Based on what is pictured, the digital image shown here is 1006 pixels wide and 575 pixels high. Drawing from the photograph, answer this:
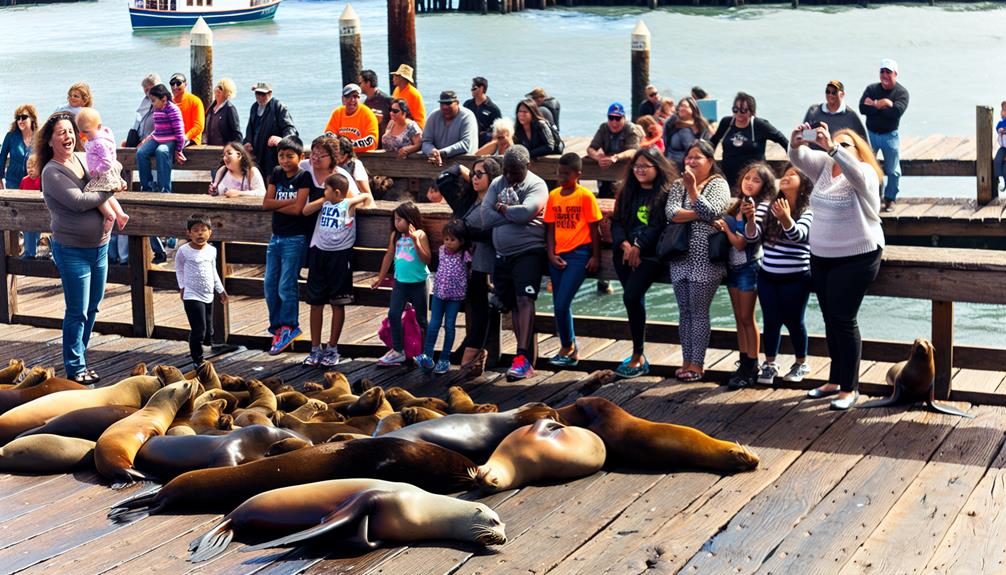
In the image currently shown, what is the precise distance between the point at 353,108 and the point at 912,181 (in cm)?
1478

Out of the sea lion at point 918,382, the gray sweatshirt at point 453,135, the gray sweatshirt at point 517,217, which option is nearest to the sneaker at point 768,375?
the sea lion at point 918,382

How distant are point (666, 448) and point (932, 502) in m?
1.14

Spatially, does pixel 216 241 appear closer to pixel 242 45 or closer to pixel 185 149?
→ pixel 185 149

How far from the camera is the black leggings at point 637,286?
737 cm

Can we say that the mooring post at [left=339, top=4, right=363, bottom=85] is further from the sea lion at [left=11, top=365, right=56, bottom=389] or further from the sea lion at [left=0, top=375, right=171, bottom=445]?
the sea lion at [left=0, top=375, right=171, bottom=445]

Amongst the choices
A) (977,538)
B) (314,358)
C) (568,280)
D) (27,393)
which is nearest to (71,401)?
(27,393)

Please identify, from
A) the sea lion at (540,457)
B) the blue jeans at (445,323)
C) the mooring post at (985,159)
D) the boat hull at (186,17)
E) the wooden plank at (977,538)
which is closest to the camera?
the wooden plank at (977,538)

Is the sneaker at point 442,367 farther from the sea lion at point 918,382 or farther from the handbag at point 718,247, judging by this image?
the sea lion at point 918,382

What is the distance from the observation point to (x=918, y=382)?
6.57m

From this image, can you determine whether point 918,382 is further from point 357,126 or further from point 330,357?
point 357,126

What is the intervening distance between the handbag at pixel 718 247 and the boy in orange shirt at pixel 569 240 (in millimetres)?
721

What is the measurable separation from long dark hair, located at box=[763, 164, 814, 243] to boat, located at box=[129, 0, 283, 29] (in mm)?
51379

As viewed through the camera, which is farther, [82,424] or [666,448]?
[82,424]

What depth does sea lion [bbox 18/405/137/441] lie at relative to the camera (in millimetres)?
6301
